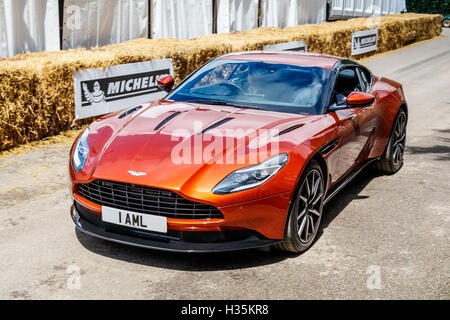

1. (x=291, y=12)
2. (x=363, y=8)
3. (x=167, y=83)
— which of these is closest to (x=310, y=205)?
(x=167, y=83)

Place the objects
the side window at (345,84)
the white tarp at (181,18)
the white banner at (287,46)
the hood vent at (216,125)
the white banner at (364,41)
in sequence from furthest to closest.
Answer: the white banner at (364,41)
the white banner at (287,46)
the white tarp at (181,18)
the side window at (345,84)
the hood vent at (216,125)

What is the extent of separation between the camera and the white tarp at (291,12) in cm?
2159

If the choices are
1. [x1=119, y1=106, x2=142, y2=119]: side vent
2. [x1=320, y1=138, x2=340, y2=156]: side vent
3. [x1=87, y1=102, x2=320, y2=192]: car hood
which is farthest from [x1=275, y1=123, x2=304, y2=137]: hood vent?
[x1=119, y1=106, x2=142, y2=119]: side vent

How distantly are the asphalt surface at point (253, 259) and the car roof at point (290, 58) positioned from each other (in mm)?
1442

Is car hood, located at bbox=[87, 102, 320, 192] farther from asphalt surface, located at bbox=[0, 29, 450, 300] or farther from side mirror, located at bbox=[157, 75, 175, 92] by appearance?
side mirror, located at bbox=[157, 75, 175, 92]

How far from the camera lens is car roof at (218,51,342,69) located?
240 inches

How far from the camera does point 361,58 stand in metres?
22.7

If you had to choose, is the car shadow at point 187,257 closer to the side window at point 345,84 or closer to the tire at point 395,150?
the side window at point 345,84

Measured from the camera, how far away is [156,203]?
13.8ft

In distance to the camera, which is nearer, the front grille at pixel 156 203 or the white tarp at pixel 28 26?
the front grille at pixel 156 203

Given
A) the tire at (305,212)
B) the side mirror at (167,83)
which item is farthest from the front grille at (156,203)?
the side mirror at (167,83)

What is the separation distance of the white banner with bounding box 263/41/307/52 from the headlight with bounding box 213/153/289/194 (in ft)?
37.1

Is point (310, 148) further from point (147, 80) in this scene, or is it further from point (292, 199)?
point (147, 80)

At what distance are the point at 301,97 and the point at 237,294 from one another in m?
2.22
